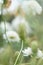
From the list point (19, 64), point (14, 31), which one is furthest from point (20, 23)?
point (19, 64)

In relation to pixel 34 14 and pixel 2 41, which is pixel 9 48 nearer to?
pixel 2 41

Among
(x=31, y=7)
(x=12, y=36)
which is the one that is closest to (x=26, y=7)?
(x=31, y=7)

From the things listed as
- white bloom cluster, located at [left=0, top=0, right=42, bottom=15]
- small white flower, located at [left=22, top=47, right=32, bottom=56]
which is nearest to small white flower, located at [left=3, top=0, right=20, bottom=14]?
white bloom cluster, located at [left=0, top=0, right=42, bottom=15]

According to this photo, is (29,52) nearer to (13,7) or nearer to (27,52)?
(27,52)

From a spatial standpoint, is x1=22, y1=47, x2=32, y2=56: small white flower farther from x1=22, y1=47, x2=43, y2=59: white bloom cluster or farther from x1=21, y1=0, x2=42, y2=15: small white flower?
x1=21, y1=0, x2=42, y2=15: small white flower

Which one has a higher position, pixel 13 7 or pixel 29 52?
pixel 13 7

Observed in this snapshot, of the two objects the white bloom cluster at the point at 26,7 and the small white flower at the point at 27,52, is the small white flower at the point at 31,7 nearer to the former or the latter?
the white bloom cluster at the point at 26,7
